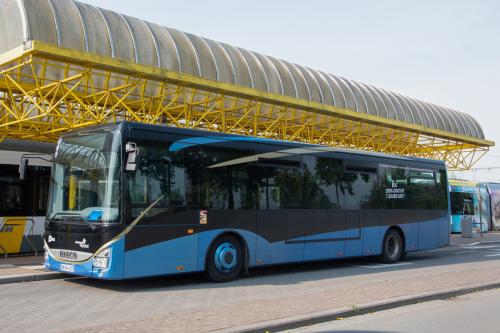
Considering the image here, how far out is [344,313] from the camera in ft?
26.5

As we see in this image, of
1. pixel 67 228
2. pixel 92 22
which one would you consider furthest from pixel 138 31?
pixel 67 228

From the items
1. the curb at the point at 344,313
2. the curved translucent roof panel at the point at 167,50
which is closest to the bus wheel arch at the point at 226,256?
the curb at the point at 344,313

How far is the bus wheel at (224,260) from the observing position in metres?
11.4

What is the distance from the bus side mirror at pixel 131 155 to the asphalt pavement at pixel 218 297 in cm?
230

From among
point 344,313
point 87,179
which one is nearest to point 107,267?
point 87,179

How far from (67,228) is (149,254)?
1672 millimetres

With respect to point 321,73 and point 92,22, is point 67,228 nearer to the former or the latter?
point 92,22

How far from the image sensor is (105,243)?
973cm

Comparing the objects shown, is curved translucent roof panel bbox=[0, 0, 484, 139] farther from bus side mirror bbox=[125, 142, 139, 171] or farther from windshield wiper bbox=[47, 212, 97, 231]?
bus side mirror bbox=[125, 142, 139, 171]

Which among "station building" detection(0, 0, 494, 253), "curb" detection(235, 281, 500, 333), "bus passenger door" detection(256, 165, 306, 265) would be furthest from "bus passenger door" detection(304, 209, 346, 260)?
"station building" detection(0, 0, 494, 253)

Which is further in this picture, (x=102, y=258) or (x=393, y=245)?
(x=393, y=245)

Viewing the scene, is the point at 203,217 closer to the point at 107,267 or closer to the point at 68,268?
the point at 107,267

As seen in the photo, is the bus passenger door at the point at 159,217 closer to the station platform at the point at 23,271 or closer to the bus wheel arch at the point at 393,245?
the station platform at the point at 23,271

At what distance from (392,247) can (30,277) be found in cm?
1016
